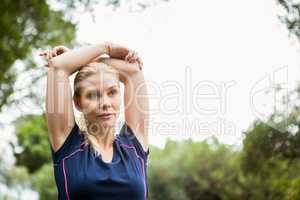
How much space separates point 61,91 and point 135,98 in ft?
0.84

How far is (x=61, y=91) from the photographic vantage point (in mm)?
1767

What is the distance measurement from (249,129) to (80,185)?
5.14 metres

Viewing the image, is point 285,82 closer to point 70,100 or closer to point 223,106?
point 223,106

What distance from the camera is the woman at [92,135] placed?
65.8 inches

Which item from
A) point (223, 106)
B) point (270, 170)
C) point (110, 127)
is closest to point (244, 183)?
point (270, 170)

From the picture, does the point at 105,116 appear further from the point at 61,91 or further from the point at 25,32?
the point at 25,32

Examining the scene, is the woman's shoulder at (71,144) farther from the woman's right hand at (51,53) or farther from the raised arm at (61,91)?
the woman's right hand at (51,53)

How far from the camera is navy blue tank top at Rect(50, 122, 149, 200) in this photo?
166 centimetres

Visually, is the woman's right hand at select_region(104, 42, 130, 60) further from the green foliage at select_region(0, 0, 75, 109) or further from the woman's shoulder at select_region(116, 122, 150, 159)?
the green foliage at select_region(0, 0, 75, 109)

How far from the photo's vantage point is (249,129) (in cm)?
663

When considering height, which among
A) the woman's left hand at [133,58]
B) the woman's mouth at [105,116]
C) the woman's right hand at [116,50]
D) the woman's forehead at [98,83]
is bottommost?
the woman's mouth at [105,116]

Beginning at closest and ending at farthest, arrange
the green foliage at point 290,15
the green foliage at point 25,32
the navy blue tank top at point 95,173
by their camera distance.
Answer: the navy blue tank top at point 95,173
the green foliage at point 290,15
the green foliage at point 25,32

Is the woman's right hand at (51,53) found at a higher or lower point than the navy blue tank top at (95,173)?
higher

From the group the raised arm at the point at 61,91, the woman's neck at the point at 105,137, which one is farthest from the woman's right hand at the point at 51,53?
the woman's neck at the point at 105,137
